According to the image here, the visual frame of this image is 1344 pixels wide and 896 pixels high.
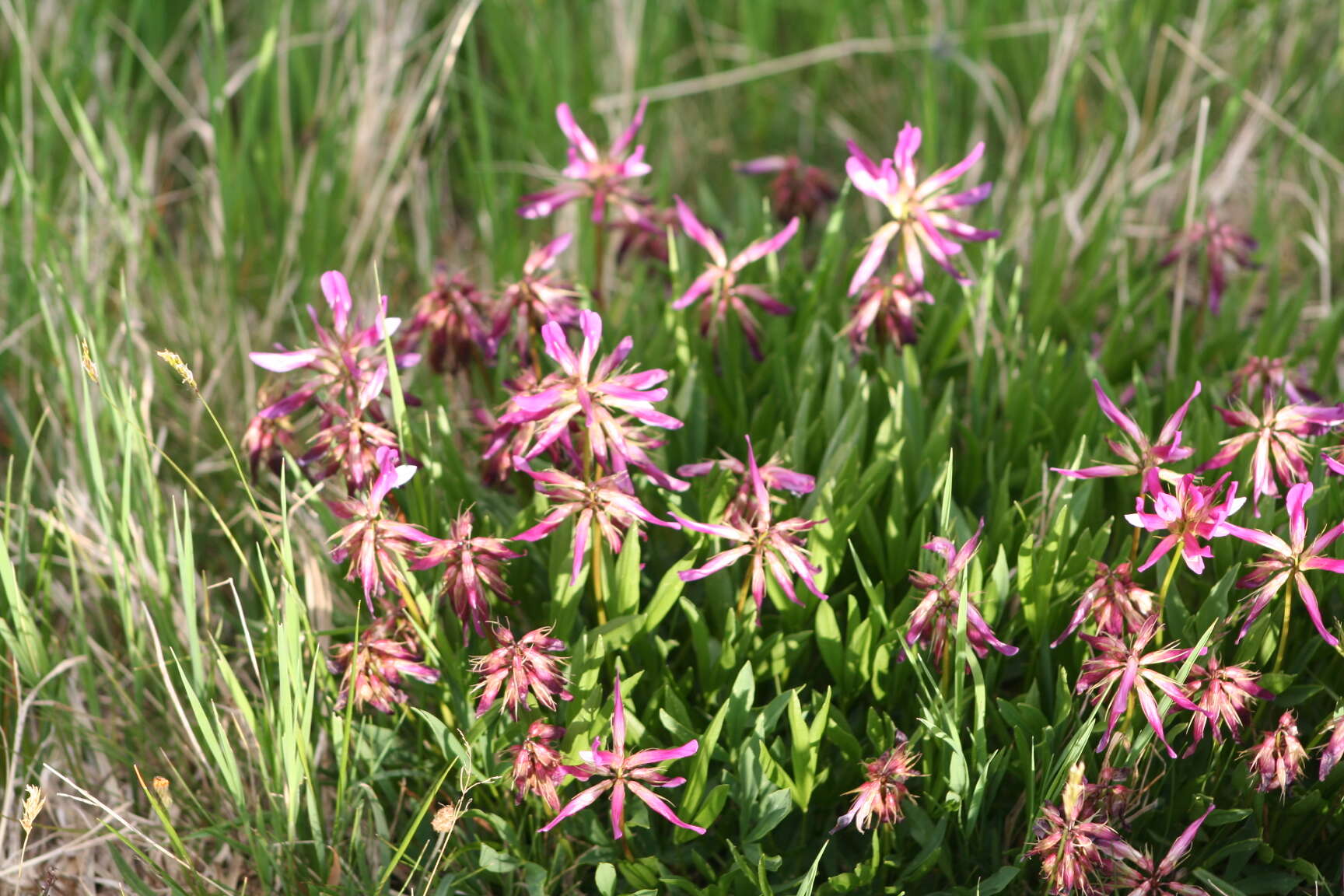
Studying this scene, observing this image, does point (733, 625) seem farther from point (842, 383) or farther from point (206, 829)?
point (206, 829)

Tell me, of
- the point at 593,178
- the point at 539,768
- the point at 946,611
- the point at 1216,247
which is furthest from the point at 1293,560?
the point at 593,178

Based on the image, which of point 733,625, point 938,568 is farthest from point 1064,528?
point 733,625

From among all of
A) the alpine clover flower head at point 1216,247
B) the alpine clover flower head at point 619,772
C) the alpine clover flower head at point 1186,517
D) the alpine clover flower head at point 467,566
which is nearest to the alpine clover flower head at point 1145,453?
the alpine clover flower head at point 1186,517

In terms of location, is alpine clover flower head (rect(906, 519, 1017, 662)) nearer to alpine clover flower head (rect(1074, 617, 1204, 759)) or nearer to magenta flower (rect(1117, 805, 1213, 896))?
alpine clover flower head (rect(1074, 617, 1204, 759))

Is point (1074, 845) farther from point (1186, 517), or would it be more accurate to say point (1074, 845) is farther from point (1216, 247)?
point (1216, 247)

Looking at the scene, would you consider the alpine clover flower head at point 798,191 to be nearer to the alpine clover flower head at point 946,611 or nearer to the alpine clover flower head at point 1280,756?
the alpine clover flower head at point 946,611

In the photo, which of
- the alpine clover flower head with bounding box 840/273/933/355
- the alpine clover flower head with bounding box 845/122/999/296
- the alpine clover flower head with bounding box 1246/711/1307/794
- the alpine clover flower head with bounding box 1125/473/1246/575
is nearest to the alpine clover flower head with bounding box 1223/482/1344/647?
the alpine clover flower head with bounding box 1125/473/1246/575
